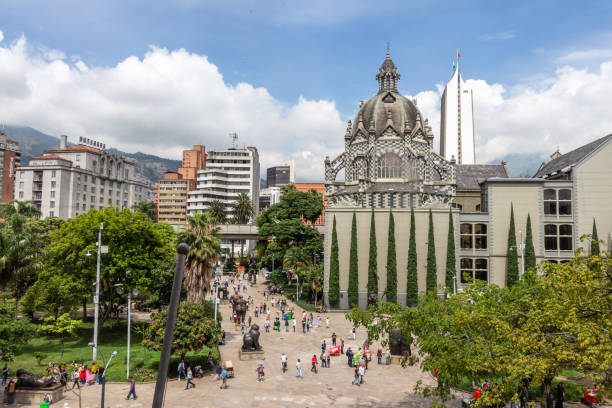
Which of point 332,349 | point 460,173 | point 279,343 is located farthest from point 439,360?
point 460,173

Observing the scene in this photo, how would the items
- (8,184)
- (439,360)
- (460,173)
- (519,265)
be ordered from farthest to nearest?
1. (8,184)
2. (460,173)
3. (519,265)
4. (439,360)

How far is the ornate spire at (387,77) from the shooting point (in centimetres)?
7850

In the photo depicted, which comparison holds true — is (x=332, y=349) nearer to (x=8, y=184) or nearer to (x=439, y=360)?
(x=439, y=360)

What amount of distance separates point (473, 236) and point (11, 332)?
168 feet

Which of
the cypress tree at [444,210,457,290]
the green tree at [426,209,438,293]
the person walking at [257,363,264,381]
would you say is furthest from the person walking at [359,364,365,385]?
the cypress tree at [444,210,457,290]

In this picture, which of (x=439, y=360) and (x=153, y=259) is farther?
(x=153, y=259)

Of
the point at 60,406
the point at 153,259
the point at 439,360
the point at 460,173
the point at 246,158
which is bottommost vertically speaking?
the point at 60,406

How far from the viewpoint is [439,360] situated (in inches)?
680

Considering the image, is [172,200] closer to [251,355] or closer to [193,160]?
[193,160]

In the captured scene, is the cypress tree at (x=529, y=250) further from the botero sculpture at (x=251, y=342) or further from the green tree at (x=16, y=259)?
the green tree at (x=16, y=259)

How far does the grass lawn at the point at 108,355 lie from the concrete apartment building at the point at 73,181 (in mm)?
71893

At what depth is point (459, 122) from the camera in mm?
101188

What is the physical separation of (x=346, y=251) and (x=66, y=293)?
107 feet

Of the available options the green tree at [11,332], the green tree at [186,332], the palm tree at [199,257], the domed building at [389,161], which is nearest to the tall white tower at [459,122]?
the domed building at [389,161]
